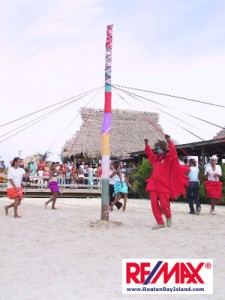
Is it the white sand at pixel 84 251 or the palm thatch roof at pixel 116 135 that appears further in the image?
the palm thatch roof at pixel 116 135

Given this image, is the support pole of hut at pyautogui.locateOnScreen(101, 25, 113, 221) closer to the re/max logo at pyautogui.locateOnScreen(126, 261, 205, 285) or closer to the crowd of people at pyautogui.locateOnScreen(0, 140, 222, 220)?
the crowd of people at pyautogui.locateOnScreen(0, 140, 222, 220)

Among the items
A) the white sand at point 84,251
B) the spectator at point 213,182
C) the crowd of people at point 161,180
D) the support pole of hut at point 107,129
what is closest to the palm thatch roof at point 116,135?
the crowd of people at point 161,180

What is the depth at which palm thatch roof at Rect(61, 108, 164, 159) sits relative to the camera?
28752 mm

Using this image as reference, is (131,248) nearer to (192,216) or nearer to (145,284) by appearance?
(145,284)

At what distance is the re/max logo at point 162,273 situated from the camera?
14.8 ft

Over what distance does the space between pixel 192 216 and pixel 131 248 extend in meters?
5.16

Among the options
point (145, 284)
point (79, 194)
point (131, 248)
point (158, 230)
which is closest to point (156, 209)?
point (158, 230)

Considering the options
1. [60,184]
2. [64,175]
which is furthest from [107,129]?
[64,175]

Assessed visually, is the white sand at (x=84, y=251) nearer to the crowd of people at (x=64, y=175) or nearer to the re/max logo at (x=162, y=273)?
the re/max logo at (x=162, y=273)

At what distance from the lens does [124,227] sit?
28.6 feet

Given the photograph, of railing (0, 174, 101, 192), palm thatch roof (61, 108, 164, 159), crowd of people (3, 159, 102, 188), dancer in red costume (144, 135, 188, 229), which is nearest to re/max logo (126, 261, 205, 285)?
dancer in red costume (144, 135, 188, 229)

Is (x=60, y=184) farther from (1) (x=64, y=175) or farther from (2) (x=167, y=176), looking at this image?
(2) (x=167, y=176)

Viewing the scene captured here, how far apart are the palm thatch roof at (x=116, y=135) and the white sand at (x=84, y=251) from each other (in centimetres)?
1839

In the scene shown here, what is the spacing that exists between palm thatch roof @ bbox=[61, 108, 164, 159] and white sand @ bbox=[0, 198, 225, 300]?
60.3 ft
